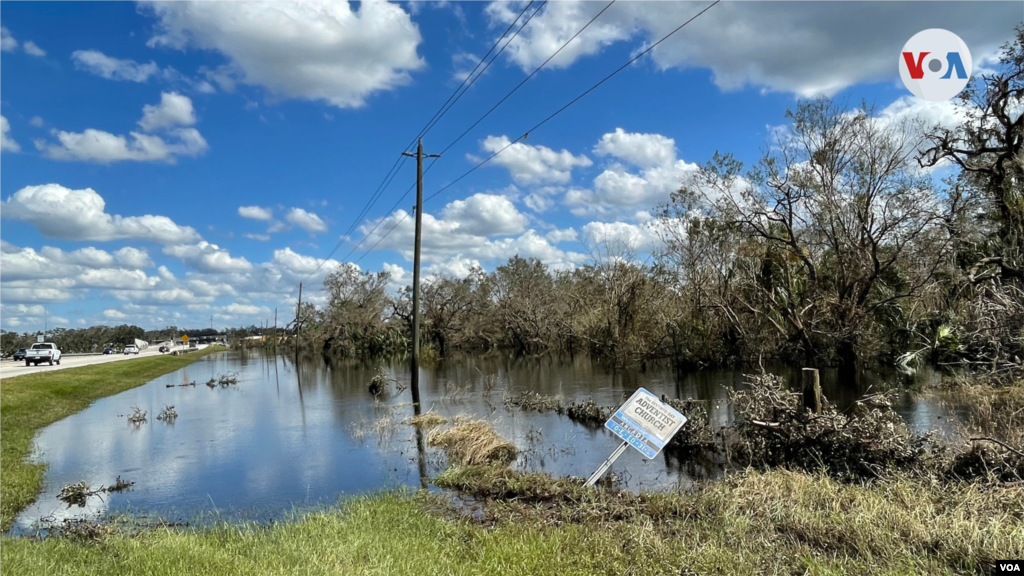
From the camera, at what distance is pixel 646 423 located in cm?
916

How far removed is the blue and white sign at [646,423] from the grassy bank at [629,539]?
711 millimetres

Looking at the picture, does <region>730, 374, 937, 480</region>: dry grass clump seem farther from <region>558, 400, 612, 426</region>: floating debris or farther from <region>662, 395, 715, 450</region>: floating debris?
<region>558, 400, 612, 426</region>: floating debris

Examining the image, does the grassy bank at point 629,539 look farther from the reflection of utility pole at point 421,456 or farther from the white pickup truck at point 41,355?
the white pickup truck at point 41,355

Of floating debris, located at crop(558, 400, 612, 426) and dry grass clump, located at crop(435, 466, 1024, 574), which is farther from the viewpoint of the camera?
floating debris, located at crop(558, 400, 612, 426)

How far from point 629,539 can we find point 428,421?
10.8 metres

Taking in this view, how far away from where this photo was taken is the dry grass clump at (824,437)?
9.28 meters

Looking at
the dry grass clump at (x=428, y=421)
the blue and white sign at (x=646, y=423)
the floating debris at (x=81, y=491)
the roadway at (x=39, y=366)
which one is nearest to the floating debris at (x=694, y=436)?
the blue and white sign at (x=646, y=423)

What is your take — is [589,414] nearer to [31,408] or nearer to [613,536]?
[613,536]

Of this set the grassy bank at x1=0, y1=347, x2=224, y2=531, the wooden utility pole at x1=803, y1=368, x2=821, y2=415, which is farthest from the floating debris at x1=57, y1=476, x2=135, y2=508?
the wooden utility pole at x1=803, y1=368, x2=821, y2=415

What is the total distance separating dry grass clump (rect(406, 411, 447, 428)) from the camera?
1664 centimetres

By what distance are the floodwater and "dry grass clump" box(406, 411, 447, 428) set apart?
1.19 feet

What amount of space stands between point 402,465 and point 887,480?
793 cm

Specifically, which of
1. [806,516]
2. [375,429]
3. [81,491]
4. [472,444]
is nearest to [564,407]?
[375,429]

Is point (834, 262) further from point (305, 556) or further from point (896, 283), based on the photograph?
point (305, 556)
